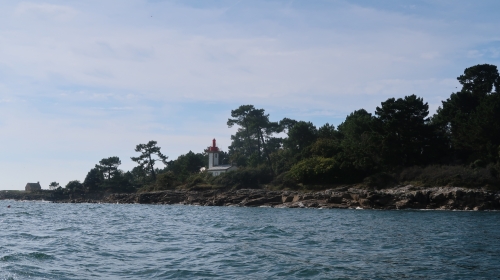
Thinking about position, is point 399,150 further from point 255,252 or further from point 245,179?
point 255,252

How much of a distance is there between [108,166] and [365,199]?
64.0 m

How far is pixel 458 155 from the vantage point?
55219mm

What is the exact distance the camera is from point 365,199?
46125mm

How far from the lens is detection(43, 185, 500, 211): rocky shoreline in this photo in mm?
42406

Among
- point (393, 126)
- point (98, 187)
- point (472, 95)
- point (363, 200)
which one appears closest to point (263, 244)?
point (363, 200)

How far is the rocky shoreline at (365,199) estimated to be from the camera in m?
42.4

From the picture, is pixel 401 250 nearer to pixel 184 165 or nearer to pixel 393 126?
pixel 393 126

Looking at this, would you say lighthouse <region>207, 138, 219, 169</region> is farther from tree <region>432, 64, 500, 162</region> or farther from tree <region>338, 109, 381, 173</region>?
tree <region>432, 64, 500, 162</region>

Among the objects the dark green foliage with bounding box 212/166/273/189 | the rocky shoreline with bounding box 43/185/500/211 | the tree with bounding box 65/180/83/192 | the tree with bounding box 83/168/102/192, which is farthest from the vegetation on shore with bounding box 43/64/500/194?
the tree with bounding box 65/180/83/192

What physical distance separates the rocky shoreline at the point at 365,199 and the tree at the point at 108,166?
37.9 metres

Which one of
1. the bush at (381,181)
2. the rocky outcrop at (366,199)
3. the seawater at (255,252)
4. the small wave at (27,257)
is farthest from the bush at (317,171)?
the small wave at (27,257)

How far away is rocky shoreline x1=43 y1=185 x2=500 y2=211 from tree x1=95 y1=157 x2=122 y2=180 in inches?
1490

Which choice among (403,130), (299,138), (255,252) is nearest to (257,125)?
(299,138)

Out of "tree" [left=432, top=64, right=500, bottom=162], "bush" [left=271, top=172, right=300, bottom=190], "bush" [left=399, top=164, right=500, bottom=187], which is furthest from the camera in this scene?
"bush" [left=271, top=172, right=300, bottom=190]
